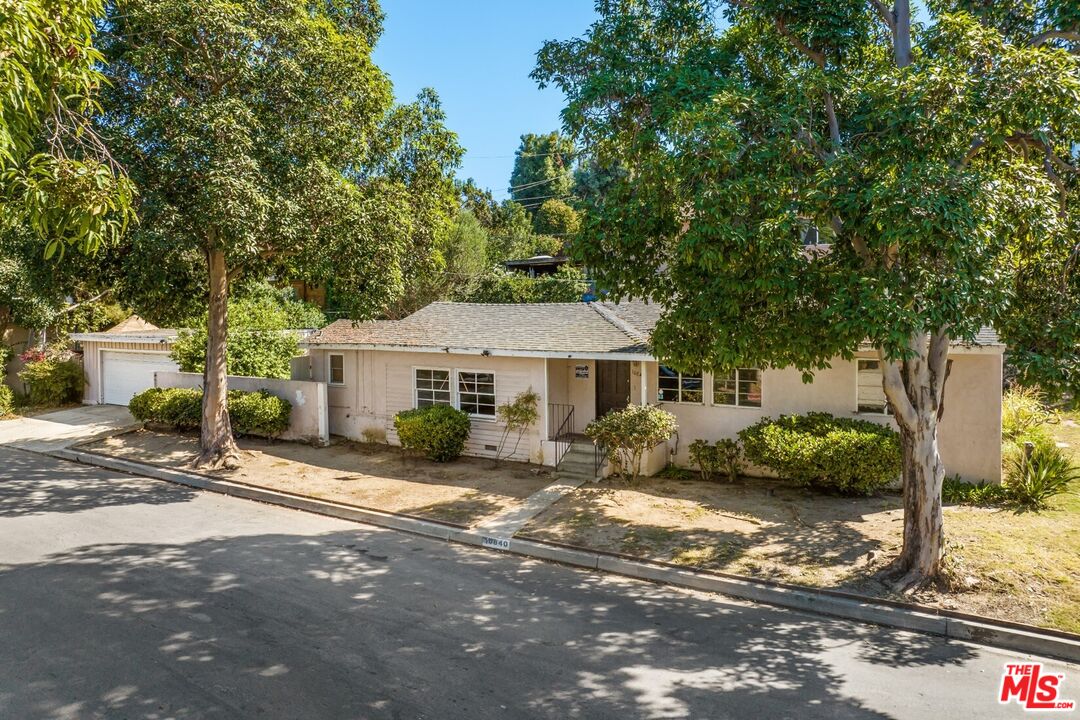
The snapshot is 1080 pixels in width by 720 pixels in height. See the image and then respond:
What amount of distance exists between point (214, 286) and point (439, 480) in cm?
668

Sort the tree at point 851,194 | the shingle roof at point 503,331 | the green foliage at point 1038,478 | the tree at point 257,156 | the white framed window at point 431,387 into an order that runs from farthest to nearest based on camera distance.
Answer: the white framed window at point 431,387 < the shingle roof at point 503,331 < the tree at point 257,156 < the green foliage at point 1038,478 < the tree at point 851,194

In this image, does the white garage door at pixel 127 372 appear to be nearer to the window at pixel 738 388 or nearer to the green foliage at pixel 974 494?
the window at pixel 738 388

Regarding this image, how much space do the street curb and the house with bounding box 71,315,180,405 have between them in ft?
41.2

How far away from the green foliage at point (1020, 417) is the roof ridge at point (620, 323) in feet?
25.3

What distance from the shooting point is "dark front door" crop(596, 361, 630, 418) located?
15227 mm

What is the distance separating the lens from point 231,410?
56.7ft

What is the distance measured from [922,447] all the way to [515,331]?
9.73 metres

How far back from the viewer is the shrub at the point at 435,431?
14.7 metres

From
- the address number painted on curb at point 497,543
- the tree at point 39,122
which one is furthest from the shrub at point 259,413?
the tree at point 39,122

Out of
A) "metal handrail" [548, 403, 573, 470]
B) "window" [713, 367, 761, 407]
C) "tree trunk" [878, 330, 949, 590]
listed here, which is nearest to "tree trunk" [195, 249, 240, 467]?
"metal handrail" [548, 403, 573, 470]

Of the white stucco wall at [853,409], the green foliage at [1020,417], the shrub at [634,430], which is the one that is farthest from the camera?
the green foliage at [1020,417]

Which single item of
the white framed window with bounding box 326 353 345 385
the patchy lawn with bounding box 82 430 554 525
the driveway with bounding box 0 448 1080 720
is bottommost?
the driveway with bounding box 0 448 1080 720

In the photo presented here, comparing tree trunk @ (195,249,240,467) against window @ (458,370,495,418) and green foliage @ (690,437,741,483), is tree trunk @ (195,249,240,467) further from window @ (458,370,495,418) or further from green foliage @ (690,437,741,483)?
green foliage @ (690,437,741,483)

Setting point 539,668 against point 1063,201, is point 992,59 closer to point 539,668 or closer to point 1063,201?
point 1063,201
